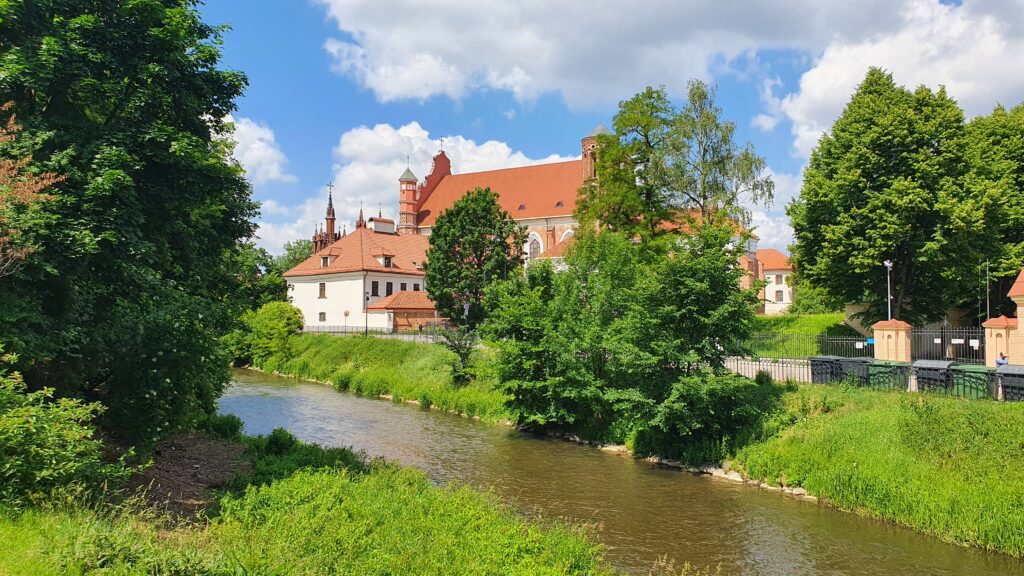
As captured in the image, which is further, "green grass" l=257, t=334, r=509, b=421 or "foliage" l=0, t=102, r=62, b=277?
"green grass" l=257, t=334, r=509, b=421

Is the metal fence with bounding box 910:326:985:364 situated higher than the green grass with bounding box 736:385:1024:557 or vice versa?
the metal fence with bounding box 910:326:985:364

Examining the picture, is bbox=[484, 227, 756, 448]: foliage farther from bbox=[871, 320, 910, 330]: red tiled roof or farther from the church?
the church

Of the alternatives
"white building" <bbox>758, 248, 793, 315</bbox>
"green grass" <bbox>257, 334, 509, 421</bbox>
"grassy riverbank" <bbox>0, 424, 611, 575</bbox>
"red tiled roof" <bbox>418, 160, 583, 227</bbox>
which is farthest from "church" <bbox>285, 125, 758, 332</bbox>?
"grassy riverbank" <bbox>0, 424, 611, 575</bbox>

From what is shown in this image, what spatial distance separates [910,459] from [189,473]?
16334 mm

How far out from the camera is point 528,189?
68.9m

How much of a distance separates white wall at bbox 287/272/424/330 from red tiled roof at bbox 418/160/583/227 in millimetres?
11256

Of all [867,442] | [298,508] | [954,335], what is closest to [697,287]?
[867,442]

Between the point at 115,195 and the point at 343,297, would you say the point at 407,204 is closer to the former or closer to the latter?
the point at 343,297

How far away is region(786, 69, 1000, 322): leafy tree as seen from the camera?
28.1 metres

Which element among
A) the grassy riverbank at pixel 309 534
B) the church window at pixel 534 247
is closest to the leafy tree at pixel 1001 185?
the grassy riverbank at pixel 309 534

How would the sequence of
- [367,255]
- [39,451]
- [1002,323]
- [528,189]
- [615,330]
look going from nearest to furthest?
[39,451], [1002,323], [615,330], [367,255], [528,189]

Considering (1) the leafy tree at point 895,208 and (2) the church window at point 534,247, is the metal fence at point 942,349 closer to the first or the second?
(1) the leafy tree at point 895,208

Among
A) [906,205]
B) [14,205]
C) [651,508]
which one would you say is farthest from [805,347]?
[14,205]

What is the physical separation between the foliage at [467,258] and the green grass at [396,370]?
177 inches
